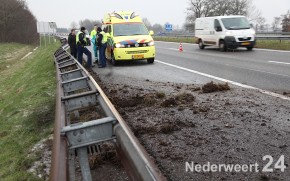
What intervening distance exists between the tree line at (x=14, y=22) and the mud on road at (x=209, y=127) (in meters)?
53.8

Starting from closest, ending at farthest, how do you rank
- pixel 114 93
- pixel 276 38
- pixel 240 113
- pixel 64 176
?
1. pixel 64 176
2. pixel 240 113
3. pixel 114 93
4. pixel 276 38

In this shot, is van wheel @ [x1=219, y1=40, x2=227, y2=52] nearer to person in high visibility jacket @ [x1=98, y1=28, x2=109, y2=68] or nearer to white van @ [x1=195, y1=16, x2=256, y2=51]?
white van @ [x1=195, y1=16, x2=256, y2=51]

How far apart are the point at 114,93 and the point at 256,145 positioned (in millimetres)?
4677

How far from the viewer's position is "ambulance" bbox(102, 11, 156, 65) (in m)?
14.9

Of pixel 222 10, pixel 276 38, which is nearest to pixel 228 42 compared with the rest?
pixel 276 38

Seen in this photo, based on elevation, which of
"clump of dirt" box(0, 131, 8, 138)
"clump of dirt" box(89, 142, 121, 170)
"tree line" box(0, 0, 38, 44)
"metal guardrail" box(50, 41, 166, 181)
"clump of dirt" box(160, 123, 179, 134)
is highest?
"tree line" box(0, 0, 38, 44)

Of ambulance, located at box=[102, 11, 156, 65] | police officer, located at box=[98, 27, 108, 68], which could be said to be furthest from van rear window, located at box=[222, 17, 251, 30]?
police officer, located at box=[98, 27, 108, 68]

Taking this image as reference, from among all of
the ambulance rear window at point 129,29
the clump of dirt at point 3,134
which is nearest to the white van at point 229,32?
the ambulance rear window at point 129,29

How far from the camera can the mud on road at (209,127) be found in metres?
3.98

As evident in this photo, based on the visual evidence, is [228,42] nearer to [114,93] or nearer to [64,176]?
[114,93]

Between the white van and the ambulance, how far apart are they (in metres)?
6.75

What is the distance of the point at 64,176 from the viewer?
241cm

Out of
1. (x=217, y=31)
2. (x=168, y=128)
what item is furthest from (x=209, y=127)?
(x=217, y=31)

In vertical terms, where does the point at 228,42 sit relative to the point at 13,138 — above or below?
above
